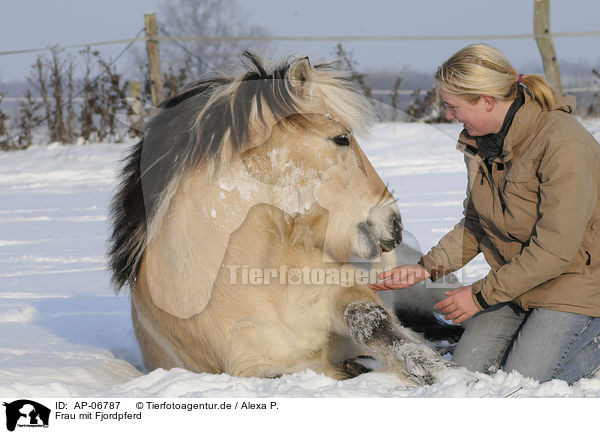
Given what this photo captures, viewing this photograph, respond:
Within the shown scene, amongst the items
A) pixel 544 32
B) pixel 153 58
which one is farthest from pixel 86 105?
pixel 544 32

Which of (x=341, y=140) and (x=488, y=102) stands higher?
(x=488, y=102)

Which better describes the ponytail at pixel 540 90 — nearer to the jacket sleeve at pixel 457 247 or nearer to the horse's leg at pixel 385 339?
the jacket sleeve at pixel 457 247

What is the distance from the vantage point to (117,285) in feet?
9.59

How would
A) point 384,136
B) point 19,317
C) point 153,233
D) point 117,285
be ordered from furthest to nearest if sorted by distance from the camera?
point 384,136 → point 19,317 → point 117,285 → point 153,233

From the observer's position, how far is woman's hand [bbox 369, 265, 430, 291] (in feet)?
9.60

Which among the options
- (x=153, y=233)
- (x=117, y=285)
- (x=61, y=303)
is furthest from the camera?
(x=61, y=303)

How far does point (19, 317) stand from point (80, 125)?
361 inches

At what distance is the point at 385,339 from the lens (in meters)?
2.50

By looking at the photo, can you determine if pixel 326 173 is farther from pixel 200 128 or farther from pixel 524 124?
pixel 524 124
